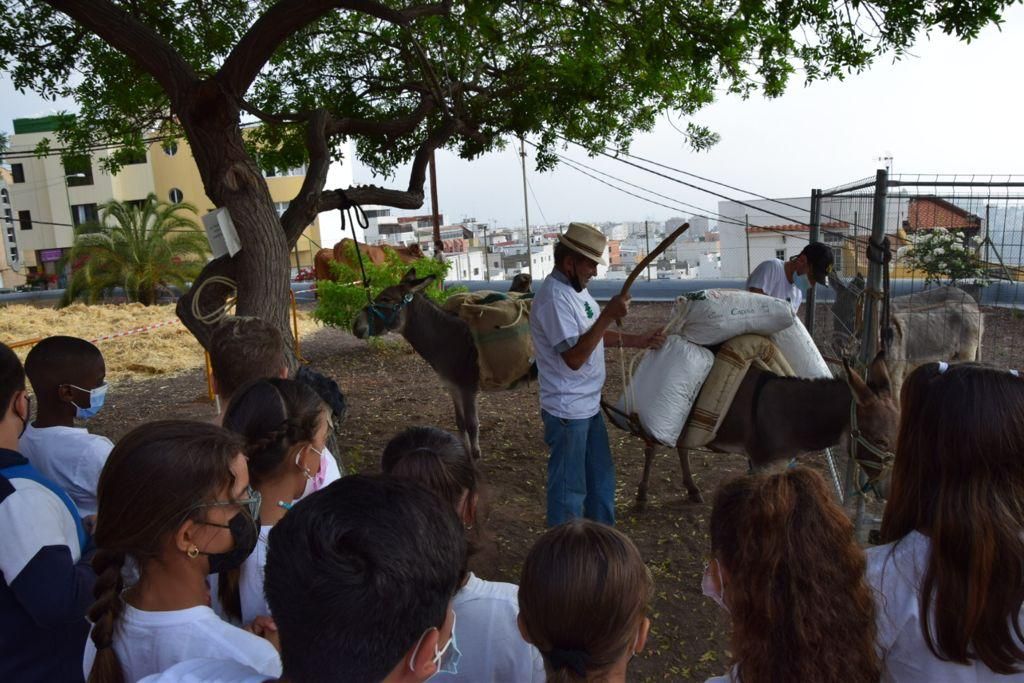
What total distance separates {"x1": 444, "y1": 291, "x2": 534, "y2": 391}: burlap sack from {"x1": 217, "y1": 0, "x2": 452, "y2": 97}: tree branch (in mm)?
2584

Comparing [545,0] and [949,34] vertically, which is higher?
[545,0]

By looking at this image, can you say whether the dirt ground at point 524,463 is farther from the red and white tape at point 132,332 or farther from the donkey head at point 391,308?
the red and white tape at point 132,332

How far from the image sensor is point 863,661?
60.4 inches

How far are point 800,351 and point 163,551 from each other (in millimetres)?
4093

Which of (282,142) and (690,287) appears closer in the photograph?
(282,142)

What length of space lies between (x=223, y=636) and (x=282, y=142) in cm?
716

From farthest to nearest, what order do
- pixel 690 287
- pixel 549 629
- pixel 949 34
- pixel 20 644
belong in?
pixel 690 287 → pixel 949 34 → pixel 20 644 → pixel 549 629

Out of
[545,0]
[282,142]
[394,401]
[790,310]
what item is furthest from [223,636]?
[394,401]

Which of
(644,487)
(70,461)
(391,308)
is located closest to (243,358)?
(70,461)

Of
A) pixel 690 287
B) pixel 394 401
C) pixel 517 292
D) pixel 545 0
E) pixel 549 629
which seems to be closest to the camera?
pixel 549 629

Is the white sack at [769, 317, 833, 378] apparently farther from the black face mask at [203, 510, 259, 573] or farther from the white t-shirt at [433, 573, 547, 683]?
the black face mask at [203, 510, 259, 573]

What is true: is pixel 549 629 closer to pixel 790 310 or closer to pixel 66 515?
pixel 66 515

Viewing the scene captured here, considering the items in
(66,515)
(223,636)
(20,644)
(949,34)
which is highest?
(949,34)

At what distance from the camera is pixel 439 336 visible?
723 cm
